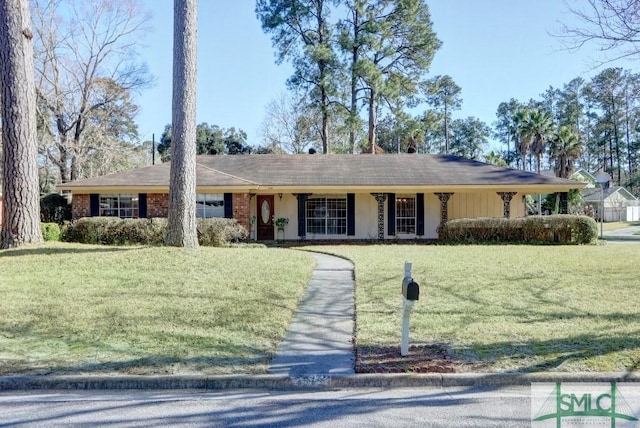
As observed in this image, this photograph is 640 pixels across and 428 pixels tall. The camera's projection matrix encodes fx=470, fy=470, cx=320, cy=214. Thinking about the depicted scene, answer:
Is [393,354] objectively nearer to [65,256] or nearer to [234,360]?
[234,360]

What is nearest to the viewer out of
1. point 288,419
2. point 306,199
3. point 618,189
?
point 288,419

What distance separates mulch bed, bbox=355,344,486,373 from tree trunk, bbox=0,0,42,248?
951 centimetres

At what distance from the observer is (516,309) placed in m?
7.05

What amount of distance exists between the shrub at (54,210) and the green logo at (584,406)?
61.9ft

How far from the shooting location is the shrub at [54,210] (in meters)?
18.7

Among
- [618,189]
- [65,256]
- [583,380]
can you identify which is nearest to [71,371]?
[583,380]

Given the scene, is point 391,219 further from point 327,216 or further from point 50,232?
point 50,232

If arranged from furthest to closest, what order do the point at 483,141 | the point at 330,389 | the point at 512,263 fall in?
the point at 483,141
the point at 512,263
the point at 330,389

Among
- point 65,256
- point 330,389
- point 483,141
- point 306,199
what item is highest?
point 483,141

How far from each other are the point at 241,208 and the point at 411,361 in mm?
13155

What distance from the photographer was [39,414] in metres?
3.88

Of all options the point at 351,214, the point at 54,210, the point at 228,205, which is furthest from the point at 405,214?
the point at 54,210

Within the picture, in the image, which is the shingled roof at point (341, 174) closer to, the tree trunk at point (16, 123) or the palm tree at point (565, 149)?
the tree trunk at point (16, 123)

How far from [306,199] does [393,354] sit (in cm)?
1369
